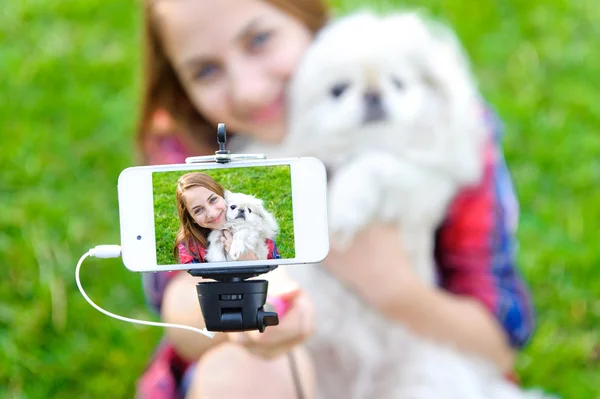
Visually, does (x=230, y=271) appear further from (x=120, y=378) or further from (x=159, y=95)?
(x=120, y=378)

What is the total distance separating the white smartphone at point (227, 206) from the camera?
69 cm

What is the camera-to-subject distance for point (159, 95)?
5.07 feet

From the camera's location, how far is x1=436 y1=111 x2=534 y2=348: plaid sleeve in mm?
1519

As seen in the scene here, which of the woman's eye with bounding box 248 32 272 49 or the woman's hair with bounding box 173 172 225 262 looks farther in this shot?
the woman's eye with bounding box 248 32 272 49

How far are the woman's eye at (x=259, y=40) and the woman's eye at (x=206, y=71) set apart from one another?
0.25 feet

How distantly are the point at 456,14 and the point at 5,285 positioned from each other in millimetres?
1814

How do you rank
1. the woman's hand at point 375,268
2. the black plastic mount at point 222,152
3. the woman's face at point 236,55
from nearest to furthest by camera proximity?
the black plastic mount at point 222,152 → the woman's face at point 236,55 → the woman's hand at point 375,268

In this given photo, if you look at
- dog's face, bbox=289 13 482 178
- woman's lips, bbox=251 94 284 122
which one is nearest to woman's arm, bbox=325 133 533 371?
dog's face, bbox=289 13 482 178

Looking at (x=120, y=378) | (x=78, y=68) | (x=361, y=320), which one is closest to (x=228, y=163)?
(x=361, y=320)

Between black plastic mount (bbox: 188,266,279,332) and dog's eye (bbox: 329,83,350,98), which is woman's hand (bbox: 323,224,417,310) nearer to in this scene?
A: dog's eye (bbox: 329,83,350,98)

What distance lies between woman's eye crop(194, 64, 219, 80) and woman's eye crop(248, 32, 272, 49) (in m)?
0.08

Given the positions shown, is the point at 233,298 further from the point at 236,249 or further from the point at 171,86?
the point at 171,86

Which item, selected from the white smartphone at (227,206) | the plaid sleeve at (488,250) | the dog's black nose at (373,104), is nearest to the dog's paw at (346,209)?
the dog's black nose at (373,104)

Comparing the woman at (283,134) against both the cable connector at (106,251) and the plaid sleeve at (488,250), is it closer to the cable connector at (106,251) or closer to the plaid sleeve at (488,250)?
the plaid sleeve at (488,250)
